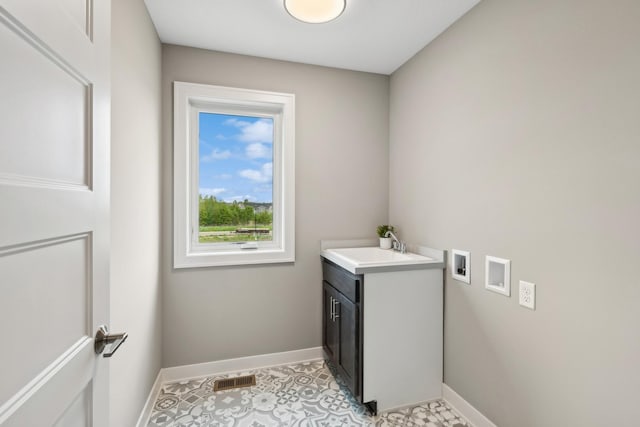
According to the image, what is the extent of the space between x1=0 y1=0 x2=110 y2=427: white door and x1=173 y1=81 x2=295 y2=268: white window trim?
143 cm

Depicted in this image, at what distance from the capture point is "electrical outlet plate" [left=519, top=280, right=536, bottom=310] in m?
1.46

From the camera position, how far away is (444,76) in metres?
2.05

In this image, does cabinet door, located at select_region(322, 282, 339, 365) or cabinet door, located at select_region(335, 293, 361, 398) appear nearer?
cabinet door, located at select_region(335, 293, 361, 398)

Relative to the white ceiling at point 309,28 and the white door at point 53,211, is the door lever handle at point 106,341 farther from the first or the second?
Result: the white ceiling at point 309,28

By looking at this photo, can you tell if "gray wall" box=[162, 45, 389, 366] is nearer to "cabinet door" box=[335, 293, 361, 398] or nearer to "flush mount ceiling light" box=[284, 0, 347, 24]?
"cabinet door" box=[335, 293, 361, 398]

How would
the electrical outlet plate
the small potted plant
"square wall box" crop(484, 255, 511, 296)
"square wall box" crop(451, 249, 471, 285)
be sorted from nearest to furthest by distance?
the electrical outlet plate, "square wall box" crop(484, 255, 511, 296), "square wall box" crop(451, 249, 471, 285), the small potted plant

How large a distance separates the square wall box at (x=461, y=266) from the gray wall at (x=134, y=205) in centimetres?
184

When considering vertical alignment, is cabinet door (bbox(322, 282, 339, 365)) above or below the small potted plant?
below

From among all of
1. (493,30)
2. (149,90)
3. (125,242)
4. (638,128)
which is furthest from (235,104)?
(638,128)

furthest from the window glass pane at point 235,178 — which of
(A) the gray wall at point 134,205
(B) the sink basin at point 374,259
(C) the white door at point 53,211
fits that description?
(C) the white door at point 53,211

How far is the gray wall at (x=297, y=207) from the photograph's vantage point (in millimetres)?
2271

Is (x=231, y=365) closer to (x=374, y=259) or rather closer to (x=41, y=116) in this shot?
(x=374, y=259)

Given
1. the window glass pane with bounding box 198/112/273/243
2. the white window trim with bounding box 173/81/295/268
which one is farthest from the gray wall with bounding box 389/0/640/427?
the window glass pane with bounding box 198/112/273/243

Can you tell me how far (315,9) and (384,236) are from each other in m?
1.68
